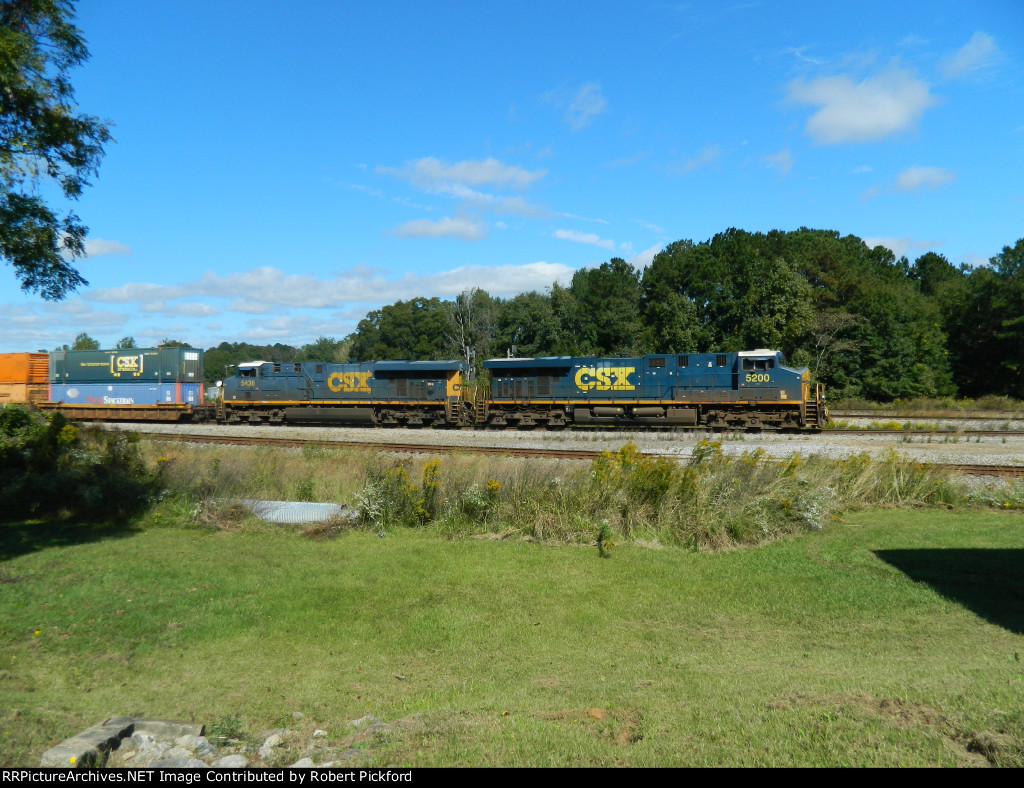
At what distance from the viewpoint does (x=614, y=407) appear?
29.9m

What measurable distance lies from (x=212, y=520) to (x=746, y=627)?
28.9 feet

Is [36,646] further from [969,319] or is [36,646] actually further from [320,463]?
[969,319]

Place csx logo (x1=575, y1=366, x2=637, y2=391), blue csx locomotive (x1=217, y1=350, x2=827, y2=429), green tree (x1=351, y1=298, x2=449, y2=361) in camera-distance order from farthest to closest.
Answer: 1. green tree (x1=351, y1=298, x2=449, y2=361)
2. csx logo (x1=575, y1=366, x2=637, y2=391)
3. blue csx locomotive (x1=217, y1=350, x2=827, y2=429)

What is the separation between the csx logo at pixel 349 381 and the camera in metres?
32.9

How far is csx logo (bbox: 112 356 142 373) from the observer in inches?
1389

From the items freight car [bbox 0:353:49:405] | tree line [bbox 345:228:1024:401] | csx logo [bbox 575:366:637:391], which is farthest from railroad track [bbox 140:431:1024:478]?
tree line [bbox 345:228:1024:401]

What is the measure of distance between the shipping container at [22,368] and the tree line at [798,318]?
1021cm

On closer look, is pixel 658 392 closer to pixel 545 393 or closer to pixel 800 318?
pixel 545 393

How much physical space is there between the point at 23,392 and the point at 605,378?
31.5 meters

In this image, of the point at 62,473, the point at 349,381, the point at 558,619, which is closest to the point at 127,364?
the point at 349,381

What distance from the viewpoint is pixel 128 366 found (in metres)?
35.5

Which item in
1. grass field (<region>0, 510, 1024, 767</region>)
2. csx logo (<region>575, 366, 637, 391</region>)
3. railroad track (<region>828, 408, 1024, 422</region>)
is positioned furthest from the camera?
railroad track (<region>828, 408, 1024, 422</region>)

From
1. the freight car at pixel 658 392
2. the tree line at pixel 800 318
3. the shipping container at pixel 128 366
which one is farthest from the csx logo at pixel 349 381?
the tree line at pixel 800 318

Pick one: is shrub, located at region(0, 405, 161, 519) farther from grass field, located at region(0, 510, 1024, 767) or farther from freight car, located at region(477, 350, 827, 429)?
freight car, located at region(477, 350, 827, 429)
